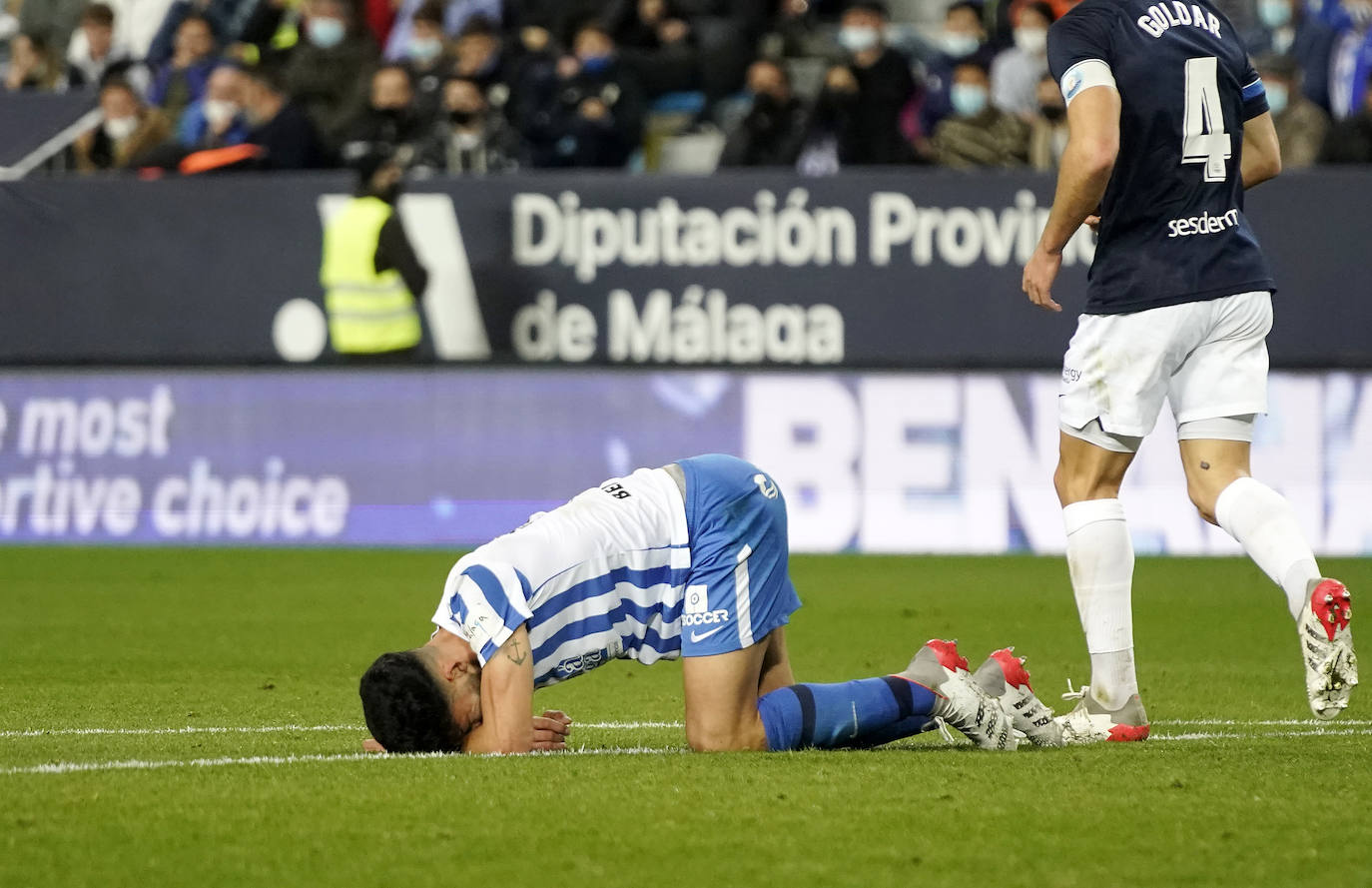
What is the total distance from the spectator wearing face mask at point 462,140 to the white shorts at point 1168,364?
9.15 m

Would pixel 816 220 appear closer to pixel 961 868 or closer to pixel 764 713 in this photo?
pixel 764 713

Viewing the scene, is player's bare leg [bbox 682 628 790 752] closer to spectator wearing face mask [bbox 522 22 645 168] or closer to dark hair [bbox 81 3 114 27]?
spectator wearing face mask [bbox 522 22 645 168]

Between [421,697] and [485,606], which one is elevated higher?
[485,606]

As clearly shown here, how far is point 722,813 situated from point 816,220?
8.93 metres

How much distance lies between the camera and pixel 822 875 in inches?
157

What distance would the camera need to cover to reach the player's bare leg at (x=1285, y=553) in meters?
5.08

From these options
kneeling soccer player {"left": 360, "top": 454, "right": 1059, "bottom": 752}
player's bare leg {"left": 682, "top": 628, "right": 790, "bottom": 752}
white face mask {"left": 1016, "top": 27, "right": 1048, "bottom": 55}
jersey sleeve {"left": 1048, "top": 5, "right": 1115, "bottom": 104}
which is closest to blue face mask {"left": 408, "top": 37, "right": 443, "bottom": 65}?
white face mask {"left": 1016, "top": 27, "right": 1048, "bottom": 55}

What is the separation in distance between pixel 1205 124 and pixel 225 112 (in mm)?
10596

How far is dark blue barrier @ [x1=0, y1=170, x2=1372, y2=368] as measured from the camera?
12.6 meters

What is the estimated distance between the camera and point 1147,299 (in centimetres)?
564

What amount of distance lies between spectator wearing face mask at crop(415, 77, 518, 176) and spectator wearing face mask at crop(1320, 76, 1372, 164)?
5338 millimetres

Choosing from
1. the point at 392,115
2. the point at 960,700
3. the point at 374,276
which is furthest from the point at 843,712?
the point at 392,115

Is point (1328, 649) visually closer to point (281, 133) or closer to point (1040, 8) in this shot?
point (1040, 8)

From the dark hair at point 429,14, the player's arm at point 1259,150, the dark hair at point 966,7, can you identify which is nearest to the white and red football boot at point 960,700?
the player's arm at point 1259,150
